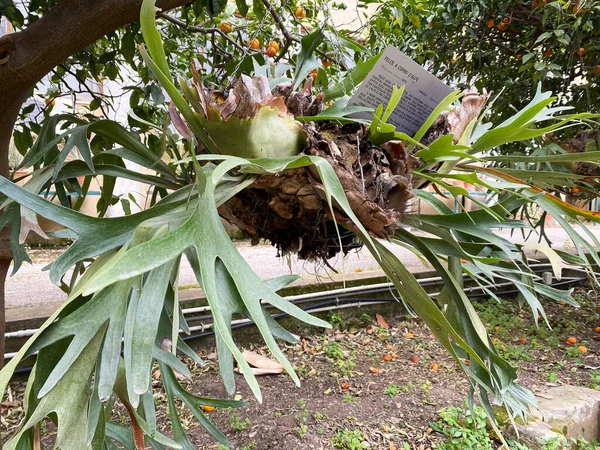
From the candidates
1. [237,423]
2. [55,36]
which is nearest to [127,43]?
[55,36]

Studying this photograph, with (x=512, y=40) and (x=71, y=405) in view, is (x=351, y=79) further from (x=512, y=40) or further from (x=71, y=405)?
(x=512, y=40)

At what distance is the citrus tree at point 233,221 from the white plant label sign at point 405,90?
3 cm

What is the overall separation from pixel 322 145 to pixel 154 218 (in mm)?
215

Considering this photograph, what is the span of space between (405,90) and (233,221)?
0.31 meters

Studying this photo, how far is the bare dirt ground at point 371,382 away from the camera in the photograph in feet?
4.83

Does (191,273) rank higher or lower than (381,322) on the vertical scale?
higher

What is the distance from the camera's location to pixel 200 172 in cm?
40

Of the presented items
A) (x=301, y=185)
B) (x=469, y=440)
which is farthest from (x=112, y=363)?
(x=469, y=440)

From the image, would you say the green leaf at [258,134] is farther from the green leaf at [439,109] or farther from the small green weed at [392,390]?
the small green weed at [392,390]

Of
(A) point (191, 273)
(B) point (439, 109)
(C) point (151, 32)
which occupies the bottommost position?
(A) point (191, 273)

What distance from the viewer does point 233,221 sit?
2.13ft

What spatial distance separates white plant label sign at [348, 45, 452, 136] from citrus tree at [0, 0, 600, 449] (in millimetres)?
34

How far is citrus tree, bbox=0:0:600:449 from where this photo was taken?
15.6 inches

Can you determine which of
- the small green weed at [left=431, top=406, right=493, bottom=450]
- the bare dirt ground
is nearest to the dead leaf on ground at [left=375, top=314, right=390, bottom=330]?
the bare dirt ground
